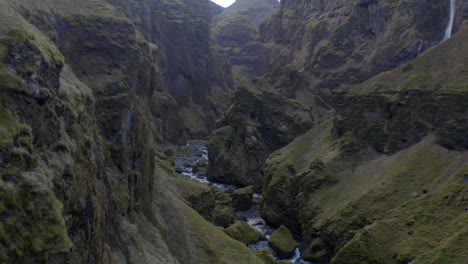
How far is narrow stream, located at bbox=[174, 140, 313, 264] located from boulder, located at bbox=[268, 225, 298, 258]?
34.5 inches

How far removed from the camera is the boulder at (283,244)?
231 ft

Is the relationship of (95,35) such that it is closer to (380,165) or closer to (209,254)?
(209,254)

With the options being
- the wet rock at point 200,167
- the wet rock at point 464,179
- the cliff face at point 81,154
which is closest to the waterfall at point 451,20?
the wet rock at point 464,179

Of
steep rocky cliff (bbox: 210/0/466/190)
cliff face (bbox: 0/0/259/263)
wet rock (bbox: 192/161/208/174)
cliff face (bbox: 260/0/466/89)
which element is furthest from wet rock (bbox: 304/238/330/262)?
cliff face (bbox: 260/0/466/89)

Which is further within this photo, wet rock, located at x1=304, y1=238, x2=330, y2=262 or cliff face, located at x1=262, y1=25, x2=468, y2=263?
wet rock, located at x1=304, y1=238, x2=330, y2=262

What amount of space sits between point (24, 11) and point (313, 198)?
59913mm

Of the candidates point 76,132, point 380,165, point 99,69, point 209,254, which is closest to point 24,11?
point 99,69

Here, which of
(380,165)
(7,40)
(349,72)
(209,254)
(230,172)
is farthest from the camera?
(349,72)

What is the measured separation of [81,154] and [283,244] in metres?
47.8

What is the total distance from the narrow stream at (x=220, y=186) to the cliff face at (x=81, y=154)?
1824 centimetres

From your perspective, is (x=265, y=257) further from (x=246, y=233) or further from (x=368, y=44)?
(x=368, y=44)

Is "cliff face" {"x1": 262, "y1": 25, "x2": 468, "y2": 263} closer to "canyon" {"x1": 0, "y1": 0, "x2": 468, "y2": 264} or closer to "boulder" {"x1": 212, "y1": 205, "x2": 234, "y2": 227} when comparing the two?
"canyon" {"x1": 0, "y1": 0, "x2": 468, "y2": 264}

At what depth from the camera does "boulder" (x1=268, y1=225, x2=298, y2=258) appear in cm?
7050

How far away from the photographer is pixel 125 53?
199 feet
